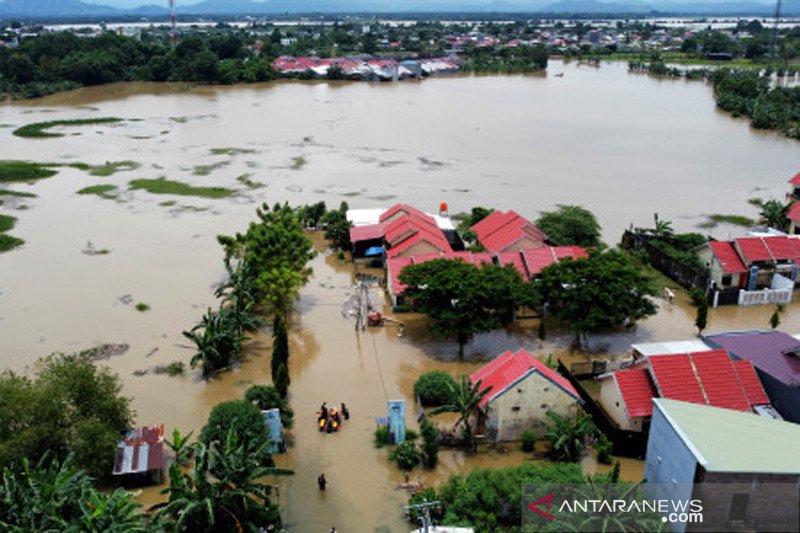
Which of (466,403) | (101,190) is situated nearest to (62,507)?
(466,403)

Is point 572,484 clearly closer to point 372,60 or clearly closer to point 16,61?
point 16,61

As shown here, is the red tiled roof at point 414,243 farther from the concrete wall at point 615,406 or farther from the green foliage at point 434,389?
the concrete wall at point 615,406

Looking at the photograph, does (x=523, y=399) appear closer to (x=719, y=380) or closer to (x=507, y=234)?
(x=719, y=380)

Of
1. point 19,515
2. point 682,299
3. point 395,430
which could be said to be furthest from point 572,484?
point 682,299

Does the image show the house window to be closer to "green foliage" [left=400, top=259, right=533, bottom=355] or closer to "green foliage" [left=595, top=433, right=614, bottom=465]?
"green foliage" [left=595, top=433, right=614, bottom=465]

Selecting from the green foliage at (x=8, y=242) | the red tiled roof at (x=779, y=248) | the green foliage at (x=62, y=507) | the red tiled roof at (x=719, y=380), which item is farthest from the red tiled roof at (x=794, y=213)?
the green foliage at (x=8, y=242)
